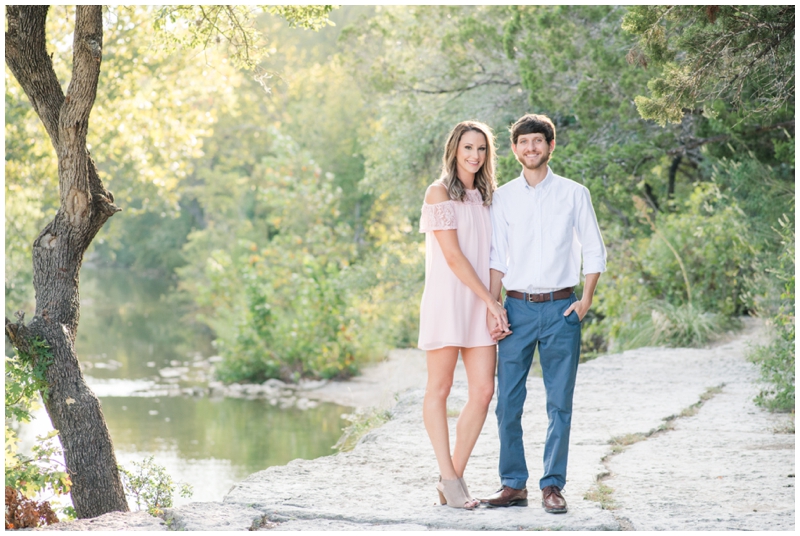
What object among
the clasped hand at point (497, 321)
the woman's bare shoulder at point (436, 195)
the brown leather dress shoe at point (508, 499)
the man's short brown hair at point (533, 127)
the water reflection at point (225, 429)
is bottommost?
the water reflection at point (225, 429)

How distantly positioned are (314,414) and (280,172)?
8.91m

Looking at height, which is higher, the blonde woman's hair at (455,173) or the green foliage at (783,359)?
the blonde woman's hair at (455,173)

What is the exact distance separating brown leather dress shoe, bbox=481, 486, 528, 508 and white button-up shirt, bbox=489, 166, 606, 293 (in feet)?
3.07

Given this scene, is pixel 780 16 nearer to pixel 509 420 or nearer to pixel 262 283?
pixel 509 420

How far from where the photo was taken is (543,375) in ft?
13.1

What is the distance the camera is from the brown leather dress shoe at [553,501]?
13.1ft

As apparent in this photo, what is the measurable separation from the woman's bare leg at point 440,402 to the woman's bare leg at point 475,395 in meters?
0.07

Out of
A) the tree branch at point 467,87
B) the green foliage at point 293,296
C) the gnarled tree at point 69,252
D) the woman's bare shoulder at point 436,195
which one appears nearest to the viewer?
the woman's bare shoulder at point 436,195

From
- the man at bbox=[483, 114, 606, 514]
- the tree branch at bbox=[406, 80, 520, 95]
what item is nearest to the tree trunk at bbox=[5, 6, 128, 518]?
the man at bbox=[483, 114, 606, 514]

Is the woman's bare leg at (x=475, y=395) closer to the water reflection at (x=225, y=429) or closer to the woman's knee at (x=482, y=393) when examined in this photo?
the woman's knee at (x=482, y=393)

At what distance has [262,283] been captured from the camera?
1595 centimetres

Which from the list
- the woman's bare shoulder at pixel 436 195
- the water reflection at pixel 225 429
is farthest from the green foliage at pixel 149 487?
the water reflection at pixel 225 429

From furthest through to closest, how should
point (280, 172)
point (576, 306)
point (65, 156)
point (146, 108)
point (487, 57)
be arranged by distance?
point (280, 172) → point (146, 108) → point (487, 57) → point (65, 156) → point (576, 306)

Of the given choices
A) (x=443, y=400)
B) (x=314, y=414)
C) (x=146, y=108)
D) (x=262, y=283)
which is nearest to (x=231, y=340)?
(x=262, y=283)
